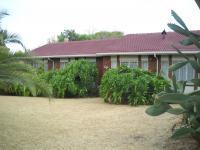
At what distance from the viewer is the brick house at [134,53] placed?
20.2 meters

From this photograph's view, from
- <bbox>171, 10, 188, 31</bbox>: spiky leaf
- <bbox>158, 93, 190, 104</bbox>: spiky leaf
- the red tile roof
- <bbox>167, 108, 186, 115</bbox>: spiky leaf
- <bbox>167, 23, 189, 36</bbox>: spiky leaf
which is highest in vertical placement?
the red tile roof

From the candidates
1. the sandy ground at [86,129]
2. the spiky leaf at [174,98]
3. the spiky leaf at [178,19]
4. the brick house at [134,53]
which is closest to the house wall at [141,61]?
the brick house at [134,53]

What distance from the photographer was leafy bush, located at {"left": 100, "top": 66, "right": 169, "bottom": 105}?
16031 mm

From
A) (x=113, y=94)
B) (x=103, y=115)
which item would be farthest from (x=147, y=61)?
(x=103, y=115)

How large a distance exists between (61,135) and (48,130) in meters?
0.87

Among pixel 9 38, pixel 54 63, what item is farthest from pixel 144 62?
pixel 9 38

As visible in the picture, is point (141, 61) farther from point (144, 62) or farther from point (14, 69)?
point (14, 69)

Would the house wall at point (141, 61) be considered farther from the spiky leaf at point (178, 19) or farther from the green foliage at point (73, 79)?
the spiky leaf at point (178, 19)

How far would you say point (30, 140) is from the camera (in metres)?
9.31

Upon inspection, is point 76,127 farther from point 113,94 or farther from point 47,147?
point 113,94

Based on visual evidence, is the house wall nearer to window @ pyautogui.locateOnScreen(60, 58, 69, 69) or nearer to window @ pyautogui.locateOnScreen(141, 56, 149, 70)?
window @ pyautogui.locateOnScreen(141, 56, 149, 70)

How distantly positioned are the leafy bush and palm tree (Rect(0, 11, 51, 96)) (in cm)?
735

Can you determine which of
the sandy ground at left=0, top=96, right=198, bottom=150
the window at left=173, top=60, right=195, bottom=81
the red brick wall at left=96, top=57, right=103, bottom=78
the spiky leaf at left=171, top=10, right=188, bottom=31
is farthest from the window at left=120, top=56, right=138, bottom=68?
the spiky leaf at left=171, top=10, right=188, bottom=31

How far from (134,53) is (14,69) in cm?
1262
